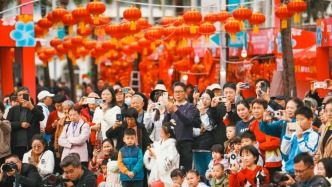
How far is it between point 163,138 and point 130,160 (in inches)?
25.3

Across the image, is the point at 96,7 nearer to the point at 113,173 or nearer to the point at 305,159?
the point at 113,173

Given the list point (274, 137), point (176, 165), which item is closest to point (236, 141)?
point (274, 137)

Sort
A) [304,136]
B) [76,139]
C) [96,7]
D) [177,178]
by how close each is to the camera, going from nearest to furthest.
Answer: [304,136]
[177,178]
[76,139]
[96,7]

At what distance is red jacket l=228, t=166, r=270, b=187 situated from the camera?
566 inches

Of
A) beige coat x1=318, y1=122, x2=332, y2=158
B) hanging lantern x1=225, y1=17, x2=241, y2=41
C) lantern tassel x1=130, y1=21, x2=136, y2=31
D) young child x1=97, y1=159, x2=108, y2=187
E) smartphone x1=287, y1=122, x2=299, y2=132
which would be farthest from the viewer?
lantern tassel x1=130, y1=21, x2=136, y2=31

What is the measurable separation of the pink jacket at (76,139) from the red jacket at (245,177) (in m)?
3.83

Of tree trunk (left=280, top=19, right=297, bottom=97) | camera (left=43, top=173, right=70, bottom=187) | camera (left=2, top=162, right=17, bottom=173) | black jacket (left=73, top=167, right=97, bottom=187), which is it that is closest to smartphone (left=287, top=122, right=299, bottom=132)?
black jacket (left=73, top=167, right=97, bottom=187)

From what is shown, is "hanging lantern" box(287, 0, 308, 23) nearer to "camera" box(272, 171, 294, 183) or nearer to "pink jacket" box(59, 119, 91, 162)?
"pink jacket" box(59, 119, 91, 162)

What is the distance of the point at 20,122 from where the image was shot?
60.9 feet

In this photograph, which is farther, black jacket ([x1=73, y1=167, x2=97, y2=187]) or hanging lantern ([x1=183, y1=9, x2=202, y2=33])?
hanging lantern ([x1=183, y1=9, x2=202, y2=33])

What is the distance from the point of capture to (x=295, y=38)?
2919 centimetres

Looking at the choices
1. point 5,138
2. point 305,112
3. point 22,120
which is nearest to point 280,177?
point 305,112

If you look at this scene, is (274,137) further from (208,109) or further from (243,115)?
(208,109)

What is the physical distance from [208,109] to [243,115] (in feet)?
5.74
